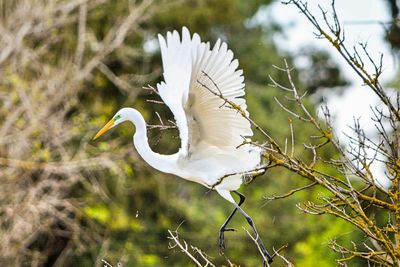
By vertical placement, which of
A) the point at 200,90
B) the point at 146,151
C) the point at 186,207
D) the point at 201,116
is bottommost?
the point at 186,207

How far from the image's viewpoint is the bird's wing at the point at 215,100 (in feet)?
14.0

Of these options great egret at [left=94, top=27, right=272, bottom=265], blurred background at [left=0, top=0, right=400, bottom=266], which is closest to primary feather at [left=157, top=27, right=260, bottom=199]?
great egret at [left=94, top=27, right=272, bottom=265]

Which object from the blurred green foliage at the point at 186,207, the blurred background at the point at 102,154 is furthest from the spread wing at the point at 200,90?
the blurred green foliage at the point at 186,207

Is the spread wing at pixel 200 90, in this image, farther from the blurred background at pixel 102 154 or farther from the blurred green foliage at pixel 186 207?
the blurred green foliage at pixel 186 207

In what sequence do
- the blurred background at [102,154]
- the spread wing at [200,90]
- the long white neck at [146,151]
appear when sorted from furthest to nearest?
the blurred background at [102,154] → the long white neck at [146,151] → the spread wing at [200,90]

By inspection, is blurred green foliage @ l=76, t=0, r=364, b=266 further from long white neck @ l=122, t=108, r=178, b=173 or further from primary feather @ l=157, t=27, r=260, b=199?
long white neck @ l=122, t=108, r=178, b=173

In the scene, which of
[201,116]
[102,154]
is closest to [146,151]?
[201,116]

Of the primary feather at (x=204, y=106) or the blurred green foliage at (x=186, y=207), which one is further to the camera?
the blurred green foliage at (x=186, y=207)

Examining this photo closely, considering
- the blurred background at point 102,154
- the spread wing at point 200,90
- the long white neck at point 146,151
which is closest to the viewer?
the spread wing at point 200,90

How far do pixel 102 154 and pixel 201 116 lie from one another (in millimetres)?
6783

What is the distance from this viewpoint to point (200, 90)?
4.36 m

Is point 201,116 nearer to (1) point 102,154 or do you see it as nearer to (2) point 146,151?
(2) point 146,151

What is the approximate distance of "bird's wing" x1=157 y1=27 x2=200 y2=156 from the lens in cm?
428

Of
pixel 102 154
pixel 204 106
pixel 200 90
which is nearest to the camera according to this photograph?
pixel 200 90
